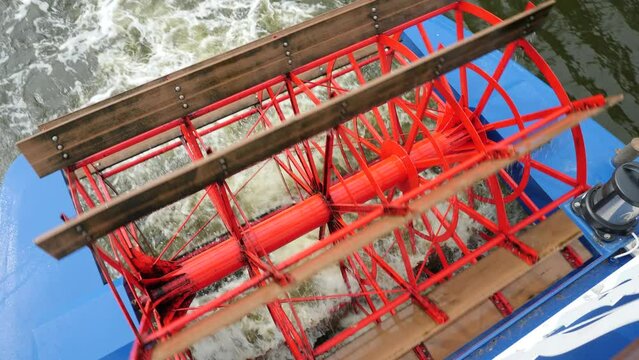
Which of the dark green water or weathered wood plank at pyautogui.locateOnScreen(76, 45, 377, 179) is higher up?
weathered wood plank at pyautogui.locateOnScreen(76, 45, 377, 179)

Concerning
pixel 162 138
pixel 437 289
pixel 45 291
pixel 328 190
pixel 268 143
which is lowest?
pixel 437 289

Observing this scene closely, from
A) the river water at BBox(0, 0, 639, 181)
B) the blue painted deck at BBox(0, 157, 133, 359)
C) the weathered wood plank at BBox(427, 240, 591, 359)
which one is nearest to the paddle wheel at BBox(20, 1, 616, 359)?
the weathered wood plank at BBox(427, 240, 591, 359)

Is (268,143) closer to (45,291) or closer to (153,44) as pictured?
(45,291)

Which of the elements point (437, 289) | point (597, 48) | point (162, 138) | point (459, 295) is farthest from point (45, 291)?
point (597, 48)

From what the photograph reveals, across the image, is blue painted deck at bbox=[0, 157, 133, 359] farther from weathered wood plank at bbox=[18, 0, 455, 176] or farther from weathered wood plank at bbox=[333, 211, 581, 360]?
weathered wood plank at bbox=[333, 211, 581, 360]

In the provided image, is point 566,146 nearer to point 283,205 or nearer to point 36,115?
point 283,205

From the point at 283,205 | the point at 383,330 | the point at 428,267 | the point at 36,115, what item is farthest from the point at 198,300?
the point at 36,115

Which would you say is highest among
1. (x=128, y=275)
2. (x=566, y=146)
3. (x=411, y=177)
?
(x=128, y=275)
